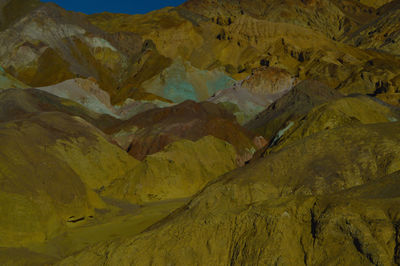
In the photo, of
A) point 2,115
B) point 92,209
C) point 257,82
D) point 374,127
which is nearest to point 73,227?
point 92,209

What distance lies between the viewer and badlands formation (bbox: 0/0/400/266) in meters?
8.84

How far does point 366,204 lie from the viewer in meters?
8.20

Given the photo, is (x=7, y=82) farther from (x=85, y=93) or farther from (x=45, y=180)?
(x=45, y=180)

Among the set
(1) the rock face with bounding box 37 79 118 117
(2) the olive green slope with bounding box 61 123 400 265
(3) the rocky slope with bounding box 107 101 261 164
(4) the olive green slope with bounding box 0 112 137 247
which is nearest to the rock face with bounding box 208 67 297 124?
(3) the rocky slope with bounding box 107 101 261 164

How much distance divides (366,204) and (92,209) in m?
14.8

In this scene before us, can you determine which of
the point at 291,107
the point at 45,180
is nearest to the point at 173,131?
the point at 291,107

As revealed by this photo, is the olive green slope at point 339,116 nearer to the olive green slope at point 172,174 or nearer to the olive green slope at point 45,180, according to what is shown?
the olive green slope at point 172,174

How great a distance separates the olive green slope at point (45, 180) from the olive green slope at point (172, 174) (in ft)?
7.10

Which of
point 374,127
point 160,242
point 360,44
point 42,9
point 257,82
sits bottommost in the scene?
point 360,44

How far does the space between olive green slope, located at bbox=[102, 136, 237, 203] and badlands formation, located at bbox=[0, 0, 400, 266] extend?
93 mm

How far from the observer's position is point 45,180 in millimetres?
18906

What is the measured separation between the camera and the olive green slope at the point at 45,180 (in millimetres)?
16172

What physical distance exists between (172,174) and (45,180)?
10.4 m

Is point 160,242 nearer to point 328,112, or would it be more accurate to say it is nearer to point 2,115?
point 328,112
